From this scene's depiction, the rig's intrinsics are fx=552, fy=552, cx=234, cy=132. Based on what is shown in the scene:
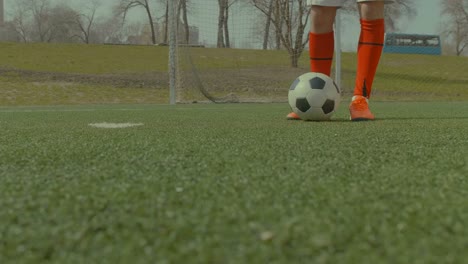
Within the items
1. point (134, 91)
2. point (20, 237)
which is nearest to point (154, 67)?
point (134, 91)

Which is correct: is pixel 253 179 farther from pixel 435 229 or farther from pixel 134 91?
pixel 134 91

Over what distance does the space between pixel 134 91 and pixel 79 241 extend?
1471cm

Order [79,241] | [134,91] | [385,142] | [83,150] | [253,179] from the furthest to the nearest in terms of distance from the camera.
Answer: [134,91] → [385,142] → [83,150] → [253,179] → [79,241]

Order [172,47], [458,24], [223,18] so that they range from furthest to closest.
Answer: [458,24], [223,18], [172,47]

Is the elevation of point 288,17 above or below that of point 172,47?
above

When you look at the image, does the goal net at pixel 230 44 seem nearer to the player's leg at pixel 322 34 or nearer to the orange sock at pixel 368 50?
the player's leg at pixel 322 34

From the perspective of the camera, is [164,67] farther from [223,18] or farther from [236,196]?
[236,196]

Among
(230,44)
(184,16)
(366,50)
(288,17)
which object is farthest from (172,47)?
(366,50)

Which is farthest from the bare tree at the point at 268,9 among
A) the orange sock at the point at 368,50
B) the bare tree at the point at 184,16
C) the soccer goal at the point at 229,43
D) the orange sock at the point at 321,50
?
the orange sock at the point at 368,50

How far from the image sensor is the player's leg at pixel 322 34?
3.94 meters

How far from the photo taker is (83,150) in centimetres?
212

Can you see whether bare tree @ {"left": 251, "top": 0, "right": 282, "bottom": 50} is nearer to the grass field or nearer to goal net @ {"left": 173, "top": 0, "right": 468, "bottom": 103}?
goal net @ {"left": 173, "top": 0, "right": 468, "bottom": 103}

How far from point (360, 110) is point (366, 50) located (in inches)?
17.6

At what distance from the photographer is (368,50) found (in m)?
3.97
